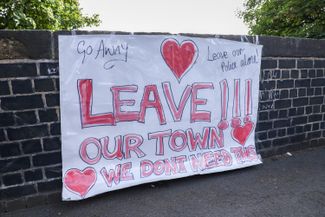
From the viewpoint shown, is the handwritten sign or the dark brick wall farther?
the dark brick wall

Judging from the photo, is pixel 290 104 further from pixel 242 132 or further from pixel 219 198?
pixel 219 198

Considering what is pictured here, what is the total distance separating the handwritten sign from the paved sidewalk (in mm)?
122

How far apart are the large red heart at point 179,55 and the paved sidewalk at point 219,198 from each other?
1240 millimetres

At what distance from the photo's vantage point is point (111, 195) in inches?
120

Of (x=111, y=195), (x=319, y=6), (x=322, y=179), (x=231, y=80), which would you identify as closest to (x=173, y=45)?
(x=231, y=80)

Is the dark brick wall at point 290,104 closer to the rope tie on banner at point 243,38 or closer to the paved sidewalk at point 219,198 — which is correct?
the rope tie on banner at point 243,38

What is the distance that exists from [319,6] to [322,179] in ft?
33.0

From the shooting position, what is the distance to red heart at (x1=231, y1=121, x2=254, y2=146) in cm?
376

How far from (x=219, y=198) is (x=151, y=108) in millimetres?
1151

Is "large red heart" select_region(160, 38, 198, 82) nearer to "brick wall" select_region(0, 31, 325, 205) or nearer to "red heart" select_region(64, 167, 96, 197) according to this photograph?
"brick wall" select_region(0, 31, 325, 205)

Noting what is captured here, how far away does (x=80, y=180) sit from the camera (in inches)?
113

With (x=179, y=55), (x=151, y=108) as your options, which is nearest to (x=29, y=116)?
(x=151, y=108)

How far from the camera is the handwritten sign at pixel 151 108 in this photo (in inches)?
111

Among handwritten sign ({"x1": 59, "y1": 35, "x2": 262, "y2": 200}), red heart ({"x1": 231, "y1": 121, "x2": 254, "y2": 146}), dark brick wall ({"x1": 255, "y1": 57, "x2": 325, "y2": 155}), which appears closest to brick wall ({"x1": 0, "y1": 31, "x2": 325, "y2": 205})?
handwritten sign ({"x1": 59, "y1": 35, "x2": 262, "y2": 200})
